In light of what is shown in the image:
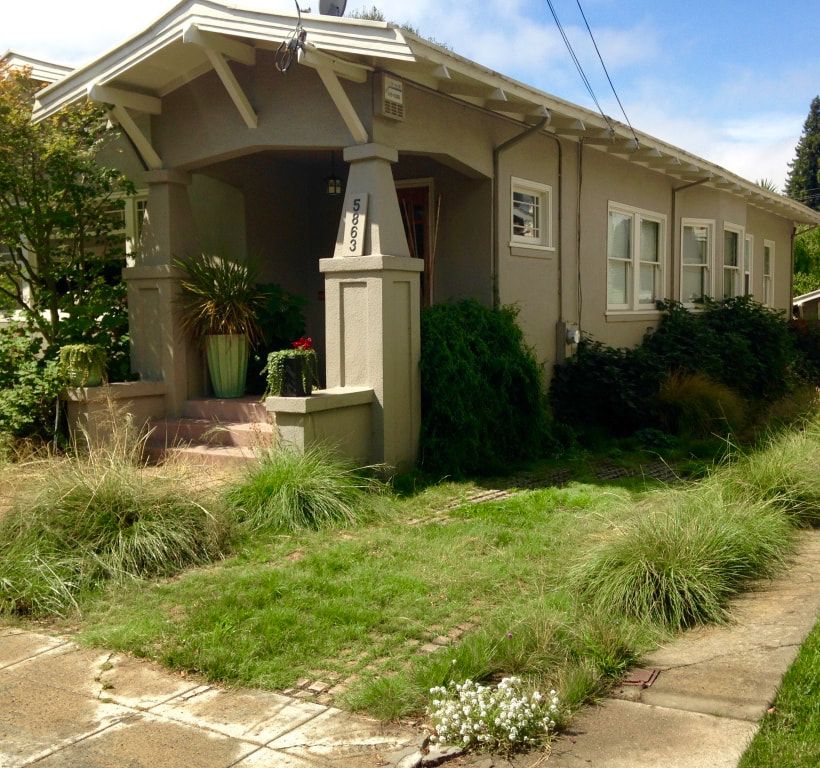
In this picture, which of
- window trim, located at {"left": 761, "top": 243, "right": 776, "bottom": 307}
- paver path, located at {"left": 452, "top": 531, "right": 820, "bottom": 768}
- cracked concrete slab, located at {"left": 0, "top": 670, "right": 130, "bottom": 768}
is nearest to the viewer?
paver path, located at {"left": 452, "top": 531, "right": 820, "bottom": 768}

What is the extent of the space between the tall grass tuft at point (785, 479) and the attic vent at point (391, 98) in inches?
173

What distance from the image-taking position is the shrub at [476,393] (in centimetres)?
877

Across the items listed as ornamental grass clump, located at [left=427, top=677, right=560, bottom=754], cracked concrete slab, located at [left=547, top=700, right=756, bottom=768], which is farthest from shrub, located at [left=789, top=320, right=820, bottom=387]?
ornamental grass clump, located at [left=427, top=677, right=560, bottom=754]

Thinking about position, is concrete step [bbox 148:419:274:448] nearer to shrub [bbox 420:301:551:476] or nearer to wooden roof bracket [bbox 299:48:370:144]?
shrub [bbox 420:301:551:476]

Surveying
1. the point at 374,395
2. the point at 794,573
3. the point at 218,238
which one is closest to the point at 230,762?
the point at 794,573

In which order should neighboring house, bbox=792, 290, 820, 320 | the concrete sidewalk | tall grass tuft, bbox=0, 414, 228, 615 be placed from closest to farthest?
the concrete sidewalk < tall grass tuft, bbox=0, 414, 228, 615 < neighboring house, bbox=792, 290, 820, 320

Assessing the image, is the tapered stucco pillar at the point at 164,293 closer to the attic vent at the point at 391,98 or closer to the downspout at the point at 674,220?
the attic vent at the point at 391,98

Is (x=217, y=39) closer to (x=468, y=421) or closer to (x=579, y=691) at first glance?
(x=468, y=421)

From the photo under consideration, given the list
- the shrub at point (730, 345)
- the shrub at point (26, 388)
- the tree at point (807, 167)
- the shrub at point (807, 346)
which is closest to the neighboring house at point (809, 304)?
the shrub at point (807, 346)

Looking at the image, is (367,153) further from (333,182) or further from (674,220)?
(674,220)

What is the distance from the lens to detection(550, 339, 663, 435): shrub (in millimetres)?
11273

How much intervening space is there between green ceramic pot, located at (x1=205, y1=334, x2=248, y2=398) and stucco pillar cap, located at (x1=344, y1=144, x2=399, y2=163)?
230cm

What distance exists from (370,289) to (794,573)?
4364 mm

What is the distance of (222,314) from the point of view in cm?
938
